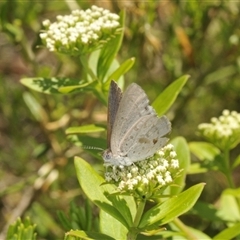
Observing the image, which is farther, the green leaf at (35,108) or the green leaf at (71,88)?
the green leaf at (35,108)

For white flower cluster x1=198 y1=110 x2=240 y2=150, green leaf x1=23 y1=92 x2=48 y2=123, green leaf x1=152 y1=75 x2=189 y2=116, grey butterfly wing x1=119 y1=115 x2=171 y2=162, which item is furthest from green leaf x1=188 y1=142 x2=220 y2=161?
green leaf x1=23 y1=92 x2=48 y2=123

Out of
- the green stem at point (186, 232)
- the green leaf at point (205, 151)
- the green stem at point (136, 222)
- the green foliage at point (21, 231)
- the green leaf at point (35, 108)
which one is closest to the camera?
the green stem at point (136, 222)

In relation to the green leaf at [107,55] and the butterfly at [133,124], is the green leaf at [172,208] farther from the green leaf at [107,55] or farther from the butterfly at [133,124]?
the green leaf at [107,55]

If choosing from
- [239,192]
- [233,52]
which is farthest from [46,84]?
[233,52]

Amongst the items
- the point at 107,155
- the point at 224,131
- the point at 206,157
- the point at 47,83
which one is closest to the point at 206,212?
the point at 206,157

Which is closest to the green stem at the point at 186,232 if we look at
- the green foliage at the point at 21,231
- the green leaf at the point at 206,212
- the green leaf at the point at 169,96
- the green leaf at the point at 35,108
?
the green leaf at the point at 206,212

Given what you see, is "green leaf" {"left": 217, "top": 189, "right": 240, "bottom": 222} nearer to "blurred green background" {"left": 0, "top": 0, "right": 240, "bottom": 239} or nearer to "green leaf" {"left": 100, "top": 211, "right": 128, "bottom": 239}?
"blurred green background" {"left": 0, "top": 0, "right": 240, "bottom": 239}
